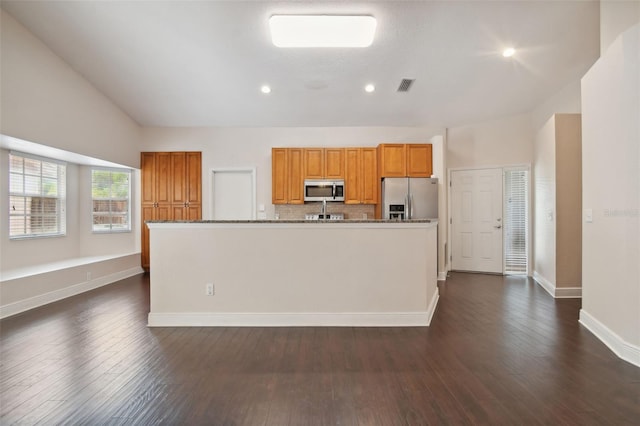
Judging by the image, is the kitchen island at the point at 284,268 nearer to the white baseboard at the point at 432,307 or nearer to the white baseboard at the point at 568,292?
the white baseboard at the point at 432,307

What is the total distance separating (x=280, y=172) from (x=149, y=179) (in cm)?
259

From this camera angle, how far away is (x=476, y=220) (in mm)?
5734

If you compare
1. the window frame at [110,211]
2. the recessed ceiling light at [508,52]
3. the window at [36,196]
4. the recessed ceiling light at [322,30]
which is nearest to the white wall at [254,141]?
the window frame at [110,211]

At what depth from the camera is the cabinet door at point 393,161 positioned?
5.41m

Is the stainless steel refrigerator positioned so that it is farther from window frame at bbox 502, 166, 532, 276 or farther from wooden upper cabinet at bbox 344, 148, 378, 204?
window frame at bbox 502, 166, 532, 276

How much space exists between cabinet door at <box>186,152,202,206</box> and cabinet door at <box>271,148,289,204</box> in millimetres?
1506

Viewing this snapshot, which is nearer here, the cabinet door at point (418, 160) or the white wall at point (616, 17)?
the white wall at point (616, 17)

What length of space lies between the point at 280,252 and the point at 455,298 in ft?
8.34

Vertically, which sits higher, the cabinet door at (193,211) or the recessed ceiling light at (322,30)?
the recessed ceiling light at (322,30)

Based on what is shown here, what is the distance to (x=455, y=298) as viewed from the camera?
4051mm

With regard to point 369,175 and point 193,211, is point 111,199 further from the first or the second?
point 369,175

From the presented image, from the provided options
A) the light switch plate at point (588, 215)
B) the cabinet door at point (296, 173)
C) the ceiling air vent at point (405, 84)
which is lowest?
the light switch plate at point (588, 215)

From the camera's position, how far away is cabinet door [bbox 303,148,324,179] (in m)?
5.61

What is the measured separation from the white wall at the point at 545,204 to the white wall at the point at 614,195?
133 cm
